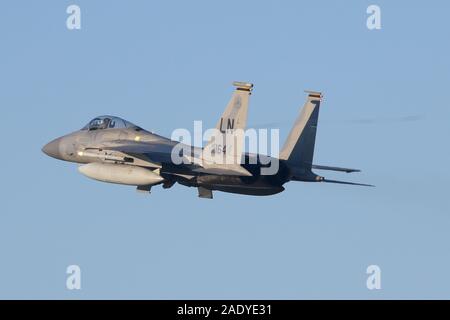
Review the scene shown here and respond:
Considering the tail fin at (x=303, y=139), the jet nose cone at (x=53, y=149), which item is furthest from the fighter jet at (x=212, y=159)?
the jet nose cone at (x=53, y=149)

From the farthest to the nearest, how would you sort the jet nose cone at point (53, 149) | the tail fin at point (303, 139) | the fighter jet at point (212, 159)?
the jet nose cone at point (53, 149)
the tail fin at point (303, 139)
the fighter jet at point (212, 159)

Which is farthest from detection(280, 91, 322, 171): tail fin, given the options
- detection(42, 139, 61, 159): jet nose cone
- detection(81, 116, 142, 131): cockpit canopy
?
detection(42, 139, 61, 159): jet nose cone

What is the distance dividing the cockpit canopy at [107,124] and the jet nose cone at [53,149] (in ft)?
4.36

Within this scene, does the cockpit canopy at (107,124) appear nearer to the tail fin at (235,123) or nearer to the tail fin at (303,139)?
the tail fin at (235,123)

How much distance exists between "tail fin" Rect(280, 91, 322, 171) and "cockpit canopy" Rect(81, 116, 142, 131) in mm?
6523

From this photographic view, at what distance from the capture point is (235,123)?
163ft

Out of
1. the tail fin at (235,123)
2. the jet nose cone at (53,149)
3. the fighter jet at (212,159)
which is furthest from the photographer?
the jet nose cone at (53,149)

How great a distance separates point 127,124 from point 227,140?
22.4ft

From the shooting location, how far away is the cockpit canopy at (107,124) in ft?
182

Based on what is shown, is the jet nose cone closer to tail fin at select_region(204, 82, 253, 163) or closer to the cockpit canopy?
the cockpit canopy

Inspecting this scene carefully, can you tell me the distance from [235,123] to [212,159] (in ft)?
6.25

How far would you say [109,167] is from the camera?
5275 cm
